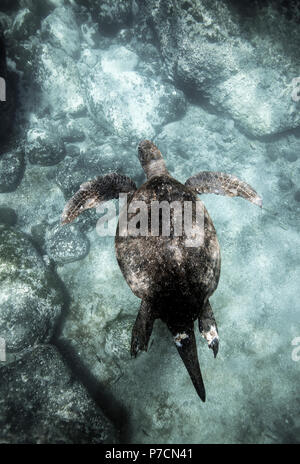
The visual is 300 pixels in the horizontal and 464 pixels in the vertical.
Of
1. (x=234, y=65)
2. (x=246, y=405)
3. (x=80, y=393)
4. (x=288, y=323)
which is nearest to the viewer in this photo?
(x=80, y=393)

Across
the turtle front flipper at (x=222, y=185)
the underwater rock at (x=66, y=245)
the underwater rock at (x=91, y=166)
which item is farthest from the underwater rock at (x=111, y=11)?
the turtle front flipper at (x=222, y=185)

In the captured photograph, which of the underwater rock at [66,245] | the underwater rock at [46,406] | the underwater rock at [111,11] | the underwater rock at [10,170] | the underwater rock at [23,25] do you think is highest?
the underwater rock at [111,11]

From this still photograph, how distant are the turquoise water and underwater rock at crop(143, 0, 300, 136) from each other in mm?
35

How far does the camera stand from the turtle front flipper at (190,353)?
9.03ft

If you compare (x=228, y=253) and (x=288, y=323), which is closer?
(x=288, y=323)

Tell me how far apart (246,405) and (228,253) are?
127 inches

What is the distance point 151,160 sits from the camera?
14.1 ft

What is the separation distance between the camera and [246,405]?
15.0ft

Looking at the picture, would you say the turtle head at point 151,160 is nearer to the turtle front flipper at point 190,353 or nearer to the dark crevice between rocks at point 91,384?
the turtle front flipper at point 190,353

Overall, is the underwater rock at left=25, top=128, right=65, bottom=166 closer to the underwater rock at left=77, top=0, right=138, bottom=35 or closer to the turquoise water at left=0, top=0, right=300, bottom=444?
the turquoise water at left=0, top=0, right=300, bottom=444

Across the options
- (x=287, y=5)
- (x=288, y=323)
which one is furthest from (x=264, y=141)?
(x=288, y=323)

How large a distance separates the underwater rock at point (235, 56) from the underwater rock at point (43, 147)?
4765mm
